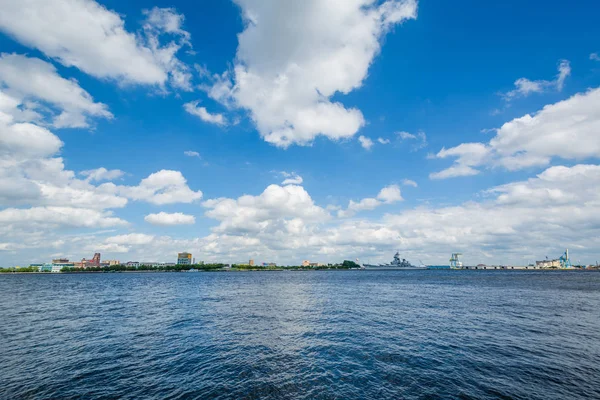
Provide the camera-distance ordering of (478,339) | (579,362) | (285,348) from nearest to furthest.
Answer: (579,362), (285,348), (478,339)

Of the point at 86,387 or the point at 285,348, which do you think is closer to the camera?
the point at 86,387

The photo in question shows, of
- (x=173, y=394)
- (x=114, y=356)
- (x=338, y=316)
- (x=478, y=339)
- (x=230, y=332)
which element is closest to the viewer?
(x=173, y=394)

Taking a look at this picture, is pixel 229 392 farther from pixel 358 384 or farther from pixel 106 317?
pixel 106 317

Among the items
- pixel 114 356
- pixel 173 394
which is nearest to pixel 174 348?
pixel 114 356

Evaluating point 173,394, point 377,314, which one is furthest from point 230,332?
point 377,314

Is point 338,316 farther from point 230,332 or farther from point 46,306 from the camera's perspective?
point 46,306

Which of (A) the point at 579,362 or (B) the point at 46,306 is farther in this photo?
(B) the point at 46,306

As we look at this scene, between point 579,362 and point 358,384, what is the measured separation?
22924mm

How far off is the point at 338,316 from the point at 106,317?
136 feet

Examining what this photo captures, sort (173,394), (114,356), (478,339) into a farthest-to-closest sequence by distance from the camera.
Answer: (478,339), (114,356), (173,394)

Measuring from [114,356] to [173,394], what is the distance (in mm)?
13367

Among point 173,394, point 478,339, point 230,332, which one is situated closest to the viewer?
point 173,394

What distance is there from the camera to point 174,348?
31344mm

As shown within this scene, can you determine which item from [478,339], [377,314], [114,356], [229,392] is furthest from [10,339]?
[478,339]
